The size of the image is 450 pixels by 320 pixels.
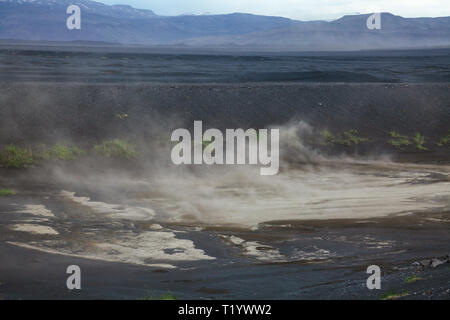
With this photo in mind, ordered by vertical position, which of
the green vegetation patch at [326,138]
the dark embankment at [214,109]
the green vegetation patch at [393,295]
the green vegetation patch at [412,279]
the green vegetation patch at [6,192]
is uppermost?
the dark embankment at [214,109]

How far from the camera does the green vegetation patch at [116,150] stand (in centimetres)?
2431

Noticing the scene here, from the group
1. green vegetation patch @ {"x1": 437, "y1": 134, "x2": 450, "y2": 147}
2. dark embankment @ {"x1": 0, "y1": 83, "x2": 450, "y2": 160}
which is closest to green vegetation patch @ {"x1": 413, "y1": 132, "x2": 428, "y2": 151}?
dark embankment @ {"x1": 0, "y1": 83, "x2": 450, "y2": 160}

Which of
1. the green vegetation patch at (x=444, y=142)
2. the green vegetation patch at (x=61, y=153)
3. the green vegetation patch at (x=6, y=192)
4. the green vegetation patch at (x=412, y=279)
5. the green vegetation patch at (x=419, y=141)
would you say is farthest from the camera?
the green vegetation patch at (x=444, y=142)

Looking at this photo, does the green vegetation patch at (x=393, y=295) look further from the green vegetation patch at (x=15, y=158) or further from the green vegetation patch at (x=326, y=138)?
the green vegetation patch at (x=326, y=138)

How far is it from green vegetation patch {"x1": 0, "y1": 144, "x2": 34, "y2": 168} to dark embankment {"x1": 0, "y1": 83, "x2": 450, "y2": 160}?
6.27 feet

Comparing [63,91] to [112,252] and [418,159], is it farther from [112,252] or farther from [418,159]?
[112,252]

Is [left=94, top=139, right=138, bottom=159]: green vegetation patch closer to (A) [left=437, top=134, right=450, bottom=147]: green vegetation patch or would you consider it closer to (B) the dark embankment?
(B) the dark embankment

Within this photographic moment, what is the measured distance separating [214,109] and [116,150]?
7299 mm

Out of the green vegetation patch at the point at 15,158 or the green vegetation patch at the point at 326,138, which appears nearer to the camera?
the green vegetation patch at the point at 15,158

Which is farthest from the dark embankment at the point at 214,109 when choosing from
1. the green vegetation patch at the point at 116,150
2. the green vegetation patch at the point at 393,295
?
the green vegetation patch at the point at 393,295

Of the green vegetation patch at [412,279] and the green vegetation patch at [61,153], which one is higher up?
the green vegetation patch at [61,153]

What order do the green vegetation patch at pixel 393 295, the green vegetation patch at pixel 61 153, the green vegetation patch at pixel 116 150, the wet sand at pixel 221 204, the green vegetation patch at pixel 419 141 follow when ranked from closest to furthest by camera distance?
the green vegetation patch at pixel 393 295 → the wet sand at pixel 221 204 → the green vegetation patch at pixel 61 153 → the green vegetation patch at pixel 116 150 → the green vegetation patch at pixel 419 141

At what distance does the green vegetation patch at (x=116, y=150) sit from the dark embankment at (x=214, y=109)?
4.88ft

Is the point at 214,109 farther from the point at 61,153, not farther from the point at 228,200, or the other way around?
the point at 228,200
